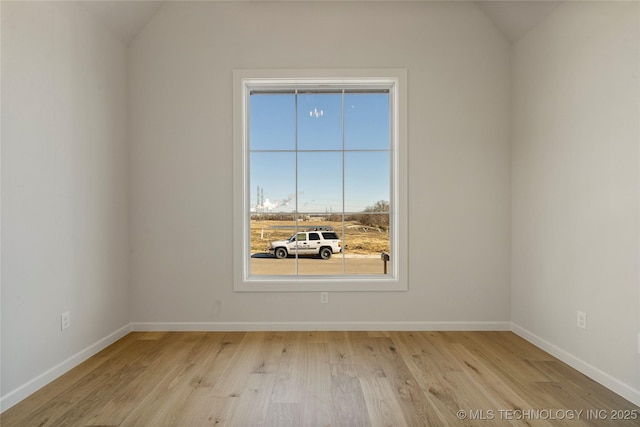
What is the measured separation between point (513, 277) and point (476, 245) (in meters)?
0.44

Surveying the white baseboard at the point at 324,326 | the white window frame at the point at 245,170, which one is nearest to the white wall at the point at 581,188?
the white baseboard at the point at 324,326

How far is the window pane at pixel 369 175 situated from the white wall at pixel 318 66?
0.27 m

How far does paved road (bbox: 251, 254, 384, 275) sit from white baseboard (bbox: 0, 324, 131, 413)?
4.29 feet

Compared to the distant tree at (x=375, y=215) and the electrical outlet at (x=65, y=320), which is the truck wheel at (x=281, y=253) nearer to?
the distant tree at (x=375, y=215)

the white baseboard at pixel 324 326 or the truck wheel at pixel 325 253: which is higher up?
the truck wheel at pixel 325 253

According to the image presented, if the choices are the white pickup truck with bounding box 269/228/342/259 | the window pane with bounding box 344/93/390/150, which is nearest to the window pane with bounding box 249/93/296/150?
the window pane with bounding box 344/93/390/150

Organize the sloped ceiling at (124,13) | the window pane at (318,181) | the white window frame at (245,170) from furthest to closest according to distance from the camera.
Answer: the window pane at (318,181) → the white window frame at (245,170) → the sloped ceiling at (124,13)

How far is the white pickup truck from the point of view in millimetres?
3623

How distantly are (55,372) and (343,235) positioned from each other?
8.03 ft

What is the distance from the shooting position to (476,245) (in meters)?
3.46

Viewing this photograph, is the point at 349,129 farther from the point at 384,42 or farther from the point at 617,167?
the point at 617,167

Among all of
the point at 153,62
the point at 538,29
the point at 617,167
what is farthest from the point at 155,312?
the point at 538,29

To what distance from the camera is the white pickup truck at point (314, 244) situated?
362 cm

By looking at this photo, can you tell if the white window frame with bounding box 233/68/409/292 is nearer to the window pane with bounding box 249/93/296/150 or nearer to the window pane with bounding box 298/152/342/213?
the window pane with bounding box 249/93/296/150
